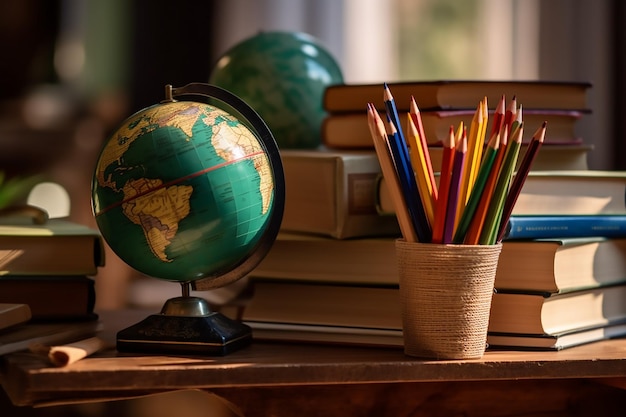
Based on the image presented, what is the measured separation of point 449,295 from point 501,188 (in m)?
0.11

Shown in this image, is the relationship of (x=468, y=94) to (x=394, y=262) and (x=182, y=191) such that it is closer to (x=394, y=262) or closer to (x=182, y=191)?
(x=394, y=262)

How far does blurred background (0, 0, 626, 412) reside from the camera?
259cm

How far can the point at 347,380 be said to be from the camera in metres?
0.89

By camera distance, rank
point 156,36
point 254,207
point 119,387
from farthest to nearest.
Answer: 1. point 156,36
2. point 254,207
3. point 119,387

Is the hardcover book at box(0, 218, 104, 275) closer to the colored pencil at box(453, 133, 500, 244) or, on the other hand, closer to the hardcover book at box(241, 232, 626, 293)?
the hardcover book at box(241, 232, 626, 293)

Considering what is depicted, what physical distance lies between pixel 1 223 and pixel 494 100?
599mm

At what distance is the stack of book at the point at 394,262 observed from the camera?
3.32 ft

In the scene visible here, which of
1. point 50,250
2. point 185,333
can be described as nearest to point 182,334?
point 185,333

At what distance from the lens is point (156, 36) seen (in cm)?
404

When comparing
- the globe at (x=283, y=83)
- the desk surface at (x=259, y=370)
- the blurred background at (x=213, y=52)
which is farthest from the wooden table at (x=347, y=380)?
the blurred background at (x=213, y=52)

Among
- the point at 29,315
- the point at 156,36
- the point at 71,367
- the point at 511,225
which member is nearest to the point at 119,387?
the point at 71,367

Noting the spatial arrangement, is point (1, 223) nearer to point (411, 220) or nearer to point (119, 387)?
point (119, 387)

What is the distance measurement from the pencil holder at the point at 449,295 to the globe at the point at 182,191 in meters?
0.17

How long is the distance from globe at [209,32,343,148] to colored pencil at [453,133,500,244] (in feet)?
1.59
